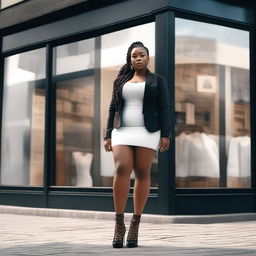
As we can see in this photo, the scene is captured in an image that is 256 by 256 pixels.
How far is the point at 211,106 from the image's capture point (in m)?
9.13

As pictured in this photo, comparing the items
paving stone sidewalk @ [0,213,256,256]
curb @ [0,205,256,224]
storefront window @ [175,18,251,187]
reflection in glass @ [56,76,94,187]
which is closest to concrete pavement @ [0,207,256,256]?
paving stone sidewalk @ [0,213,256,256]

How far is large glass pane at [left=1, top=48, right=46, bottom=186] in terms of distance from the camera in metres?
10.7

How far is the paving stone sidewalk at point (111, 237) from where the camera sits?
16.0 ft

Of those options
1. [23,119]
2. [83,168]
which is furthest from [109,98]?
[23,119]

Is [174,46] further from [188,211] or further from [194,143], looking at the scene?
[188,211]

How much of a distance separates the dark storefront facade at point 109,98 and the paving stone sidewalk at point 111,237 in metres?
1.08

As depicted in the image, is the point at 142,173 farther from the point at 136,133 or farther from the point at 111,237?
the point at 111,237

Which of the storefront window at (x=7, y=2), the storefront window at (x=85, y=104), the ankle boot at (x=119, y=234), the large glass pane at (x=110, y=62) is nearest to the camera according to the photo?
the ankle boot at (x=119, y=234)

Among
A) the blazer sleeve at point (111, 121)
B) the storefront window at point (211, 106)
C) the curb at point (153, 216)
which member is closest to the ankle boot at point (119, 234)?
the blazer sleeve at point (111, 121)

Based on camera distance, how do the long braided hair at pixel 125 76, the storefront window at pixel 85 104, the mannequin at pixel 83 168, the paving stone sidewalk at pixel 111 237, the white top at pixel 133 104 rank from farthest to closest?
the mannequin at pixel 83 168 < the storefront window at pixel 85 104 < the long braided hair at pixel 125 76 < the white top at pixel 133 104 < the paving stone sidewalk at pixel 111 237

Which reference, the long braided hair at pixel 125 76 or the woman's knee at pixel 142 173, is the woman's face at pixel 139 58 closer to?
the long braided hair at pixel 125 76

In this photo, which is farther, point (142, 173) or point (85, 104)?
point (85, 104)

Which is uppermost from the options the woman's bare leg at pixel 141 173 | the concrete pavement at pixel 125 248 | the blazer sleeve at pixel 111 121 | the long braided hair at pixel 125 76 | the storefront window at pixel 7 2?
the storefront window at pixel 7 2

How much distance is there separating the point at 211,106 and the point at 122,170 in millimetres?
4165
